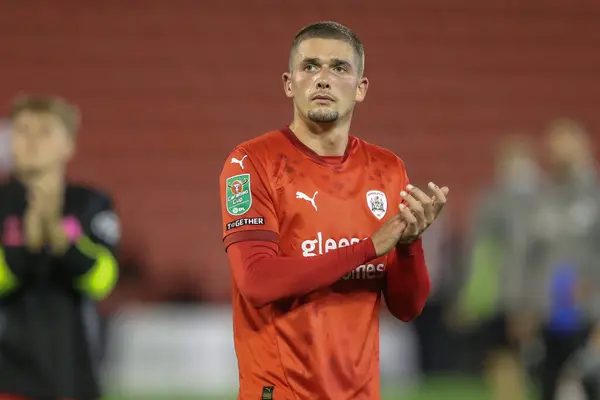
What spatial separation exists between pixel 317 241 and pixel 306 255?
0.05 metres

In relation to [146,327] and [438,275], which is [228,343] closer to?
[146,327]

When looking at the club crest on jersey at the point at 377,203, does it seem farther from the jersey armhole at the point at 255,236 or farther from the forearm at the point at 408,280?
the jersey armhole at the point at 255,236

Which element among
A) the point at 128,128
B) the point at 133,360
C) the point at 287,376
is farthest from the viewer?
the point at 128,128

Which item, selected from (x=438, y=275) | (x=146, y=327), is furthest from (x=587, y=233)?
(x=146, y=327)

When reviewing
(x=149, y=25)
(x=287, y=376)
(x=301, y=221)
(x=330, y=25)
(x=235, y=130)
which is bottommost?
(x=287, y=376)

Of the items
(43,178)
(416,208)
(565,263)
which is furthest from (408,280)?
(565,263)

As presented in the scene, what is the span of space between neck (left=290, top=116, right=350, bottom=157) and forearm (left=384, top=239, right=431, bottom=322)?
A: 353 mm

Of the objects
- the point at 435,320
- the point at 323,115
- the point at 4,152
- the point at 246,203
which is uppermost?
the point at 4,152

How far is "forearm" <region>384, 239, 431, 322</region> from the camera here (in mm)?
3217

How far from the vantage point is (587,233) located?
24.0 feet

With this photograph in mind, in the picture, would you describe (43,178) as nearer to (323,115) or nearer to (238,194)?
(238,194)

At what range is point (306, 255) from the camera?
3.16 metres

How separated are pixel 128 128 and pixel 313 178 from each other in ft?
30.8

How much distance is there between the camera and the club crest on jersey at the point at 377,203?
3240 millimetres
